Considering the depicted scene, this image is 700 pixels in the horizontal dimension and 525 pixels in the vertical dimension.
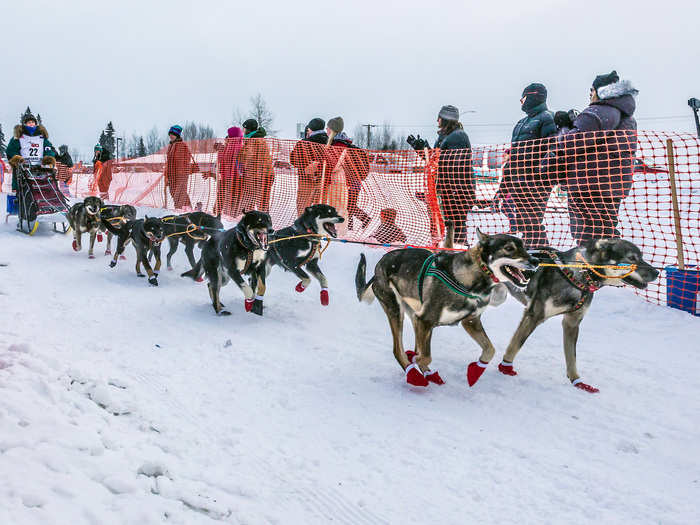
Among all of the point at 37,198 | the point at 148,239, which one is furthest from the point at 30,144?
the point at 148,239

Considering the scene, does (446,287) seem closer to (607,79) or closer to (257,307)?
(257,307)

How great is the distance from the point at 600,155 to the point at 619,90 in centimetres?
62

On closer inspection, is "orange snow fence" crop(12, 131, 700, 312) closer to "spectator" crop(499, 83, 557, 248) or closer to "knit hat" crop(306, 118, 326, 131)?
"spectator" crop(499, 83, 557, 248)

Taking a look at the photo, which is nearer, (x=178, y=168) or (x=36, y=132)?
(x=36, y=132)

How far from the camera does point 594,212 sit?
4820 millimetres

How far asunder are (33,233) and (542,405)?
1026 centimetres

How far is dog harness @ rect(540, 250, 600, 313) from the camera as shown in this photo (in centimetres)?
312

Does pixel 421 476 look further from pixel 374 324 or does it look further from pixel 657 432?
pixel 374 324

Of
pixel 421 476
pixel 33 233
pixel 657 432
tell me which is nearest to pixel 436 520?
pixel 421 476

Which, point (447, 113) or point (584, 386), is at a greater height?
point (447, 113)

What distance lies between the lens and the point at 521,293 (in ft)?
11.4

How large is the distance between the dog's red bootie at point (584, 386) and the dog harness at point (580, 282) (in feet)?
1.65


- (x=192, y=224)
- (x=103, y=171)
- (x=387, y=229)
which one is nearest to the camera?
(x=192, y=224)

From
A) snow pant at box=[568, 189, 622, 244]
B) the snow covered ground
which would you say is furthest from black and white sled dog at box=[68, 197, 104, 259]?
snow pant at box=[568, 189, 622, 244]
